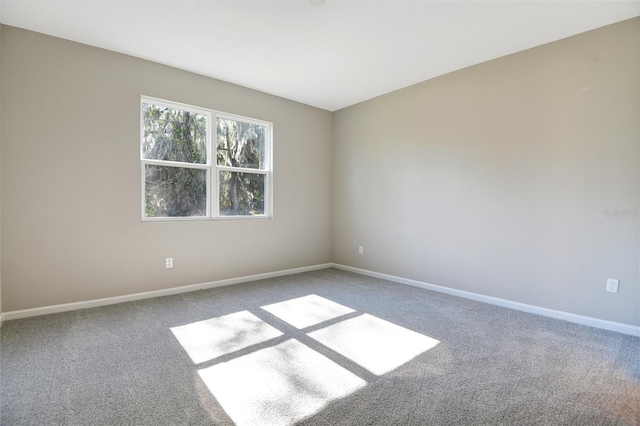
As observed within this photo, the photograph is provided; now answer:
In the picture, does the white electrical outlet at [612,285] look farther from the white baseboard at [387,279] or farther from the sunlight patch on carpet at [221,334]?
the sunlight patch on carpet at [221,334]

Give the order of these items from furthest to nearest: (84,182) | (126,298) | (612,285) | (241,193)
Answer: (241,193), (126,298), (84,182), (612,285)

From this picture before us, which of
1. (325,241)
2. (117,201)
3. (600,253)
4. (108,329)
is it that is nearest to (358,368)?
(108,329)

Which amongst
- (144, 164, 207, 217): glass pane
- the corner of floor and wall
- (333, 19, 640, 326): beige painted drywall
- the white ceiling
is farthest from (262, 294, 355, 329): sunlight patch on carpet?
the white ceiling

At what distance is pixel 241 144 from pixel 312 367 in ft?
10.3

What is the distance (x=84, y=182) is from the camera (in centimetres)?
306

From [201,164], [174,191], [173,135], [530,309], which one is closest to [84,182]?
[174,191]

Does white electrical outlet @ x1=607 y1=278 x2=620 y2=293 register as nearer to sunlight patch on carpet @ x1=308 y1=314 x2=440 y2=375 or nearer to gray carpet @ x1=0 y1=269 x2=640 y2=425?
gray carpet @ x1=0 y1=269 x2=640 y2=425

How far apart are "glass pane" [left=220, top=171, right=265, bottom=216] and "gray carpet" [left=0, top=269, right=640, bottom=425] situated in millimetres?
1408

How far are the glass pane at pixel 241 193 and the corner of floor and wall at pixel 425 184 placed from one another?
0.62 feet

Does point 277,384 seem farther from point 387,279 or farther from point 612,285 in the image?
point 612,285

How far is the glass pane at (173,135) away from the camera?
11.4 feet

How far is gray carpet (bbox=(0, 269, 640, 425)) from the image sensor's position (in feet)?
5.20

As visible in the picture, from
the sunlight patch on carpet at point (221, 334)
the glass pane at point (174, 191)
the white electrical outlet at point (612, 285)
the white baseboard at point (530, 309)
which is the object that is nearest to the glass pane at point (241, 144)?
the glass pane at point (174, 191)

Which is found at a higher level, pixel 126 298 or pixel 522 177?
pixel 522 177
